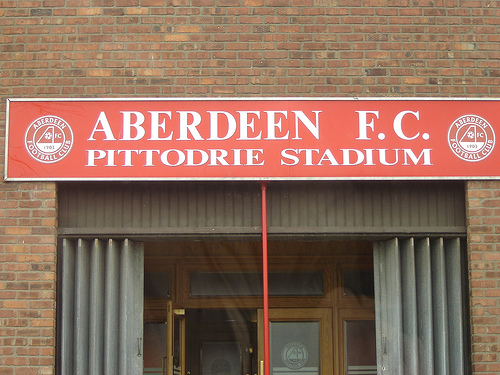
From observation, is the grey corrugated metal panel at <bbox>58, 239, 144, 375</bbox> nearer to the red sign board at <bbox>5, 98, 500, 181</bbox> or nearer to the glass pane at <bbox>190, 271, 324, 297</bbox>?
the red sign board at <bbox>5, 98, 500, 181</bbox>

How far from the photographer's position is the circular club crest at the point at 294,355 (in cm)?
880

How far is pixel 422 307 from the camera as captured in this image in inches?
249

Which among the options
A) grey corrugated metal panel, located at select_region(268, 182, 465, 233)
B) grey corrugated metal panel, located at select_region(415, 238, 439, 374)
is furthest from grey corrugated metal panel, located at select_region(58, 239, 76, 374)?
grey corrugated metal panel, located at select_region(415, 238, 439, 374)

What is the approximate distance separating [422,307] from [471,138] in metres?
1.50

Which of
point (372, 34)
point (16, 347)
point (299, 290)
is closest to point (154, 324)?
point (299, 290)

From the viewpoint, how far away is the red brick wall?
630 centimetres

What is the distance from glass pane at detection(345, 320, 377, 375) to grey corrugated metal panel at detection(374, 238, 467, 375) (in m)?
2.41

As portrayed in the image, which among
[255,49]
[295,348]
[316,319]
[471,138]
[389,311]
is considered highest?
[255,49]

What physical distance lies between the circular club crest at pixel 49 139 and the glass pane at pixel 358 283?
406 cm

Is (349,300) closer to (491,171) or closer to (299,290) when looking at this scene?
(299,290)

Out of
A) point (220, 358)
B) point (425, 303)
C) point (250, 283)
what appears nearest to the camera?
point (425, 303)

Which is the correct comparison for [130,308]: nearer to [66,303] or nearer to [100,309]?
[100,309]

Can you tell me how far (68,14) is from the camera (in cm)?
640

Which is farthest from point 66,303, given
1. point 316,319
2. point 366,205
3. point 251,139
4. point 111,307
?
point 316,319
